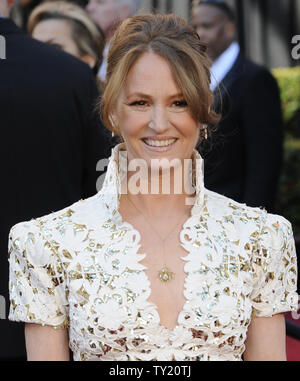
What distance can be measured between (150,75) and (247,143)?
5.39 feet

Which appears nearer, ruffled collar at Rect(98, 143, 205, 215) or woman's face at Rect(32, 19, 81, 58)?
ruffled collar at Rect(98, 143, 205, 215)

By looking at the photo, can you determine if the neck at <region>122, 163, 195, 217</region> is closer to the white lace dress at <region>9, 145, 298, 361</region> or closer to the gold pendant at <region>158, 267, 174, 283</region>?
the white lace dress at <region>9, 145, 298, 361</region>

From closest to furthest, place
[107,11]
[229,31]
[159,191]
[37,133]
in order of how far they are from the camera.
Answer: [159,191] < [37,133] < [229,31] < [107,11]

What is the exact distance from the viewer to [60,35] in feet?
12.6

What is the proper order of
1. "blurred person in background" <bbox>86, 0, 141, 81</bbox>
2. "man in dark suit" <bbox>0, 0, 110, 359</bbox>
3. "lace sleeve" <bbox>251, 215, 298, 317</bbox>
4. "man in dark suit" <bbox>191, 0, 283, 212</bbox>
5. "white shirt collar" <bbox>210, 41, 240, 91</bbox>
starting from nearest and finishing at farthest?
"lace sleeve" <bbox>251, 215, 298, 317</bbox>, "man in dark suit" <bbox>0, 0, 110, 359</bbox>, "man in dark suit" <bbox>191, 0, 283, 212</bbox>, "white shirt collar" <bbox>210, 41, 240, 91</bbox>, "blurred person in background" <bbox>86, 0, 141, 81</bbox>

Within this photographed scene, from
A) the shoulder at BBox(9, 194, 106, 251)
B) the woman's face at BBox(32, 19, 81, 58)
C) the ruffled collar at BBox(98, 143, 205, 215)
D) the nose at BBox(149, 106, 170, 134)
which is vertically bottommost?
the shoulder at BBox(9, 194, 106, 251)

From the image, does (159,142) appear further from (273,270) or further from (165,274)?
(273,270)

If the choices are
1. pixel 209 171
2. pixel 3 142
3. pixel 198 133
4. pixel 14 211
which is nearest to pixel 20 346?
pixel 14 211

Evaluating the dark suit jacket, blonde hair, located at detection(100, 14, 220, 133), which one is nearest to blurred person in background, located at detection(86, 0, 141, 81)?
the dark suit jacket

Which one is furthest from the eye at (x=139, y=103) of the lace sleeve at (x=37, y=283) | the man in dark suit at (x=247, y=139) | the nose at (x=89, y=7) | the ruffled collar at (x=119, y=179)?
the nose at (x=89, y=7)

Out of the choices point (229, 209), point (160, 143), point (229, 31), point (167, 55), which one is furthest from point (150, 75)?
point (229, 31)

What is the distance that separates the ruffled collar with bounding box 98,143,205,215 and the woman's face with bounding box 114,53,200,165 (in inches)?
3.6

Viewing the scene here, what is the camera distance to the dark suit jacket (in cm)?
350

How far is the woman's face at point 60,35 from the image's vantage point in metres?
3.82
